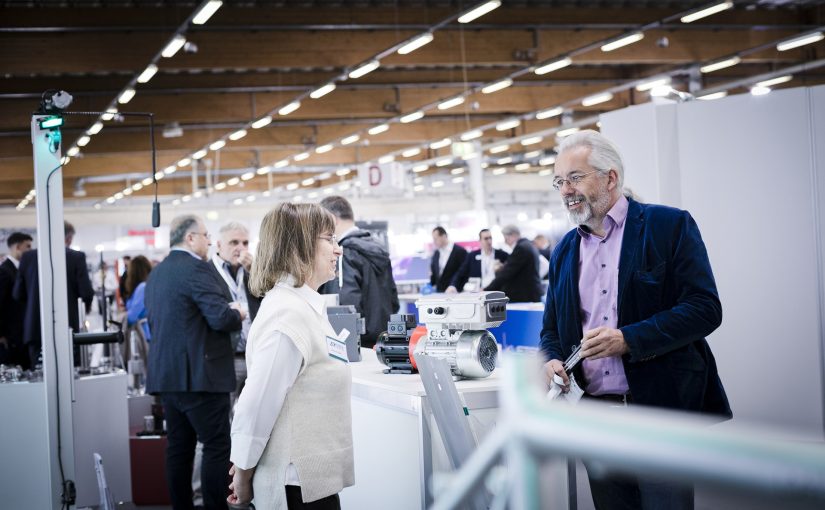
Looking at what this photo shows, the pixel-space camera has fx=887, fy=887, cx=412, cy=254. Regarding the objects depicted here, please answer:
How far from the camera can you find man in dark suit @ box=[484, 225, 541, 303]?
814 cm

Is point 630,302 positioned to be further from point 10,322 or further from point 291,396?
point 10,322

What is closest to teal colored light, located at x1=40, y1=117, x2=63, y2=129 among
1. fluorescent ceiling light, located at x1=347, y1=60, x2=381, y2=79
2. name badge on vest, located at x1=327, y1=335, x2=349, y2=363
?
name badge on vest, located at x1=327, y1=335, x2=349, y2=363

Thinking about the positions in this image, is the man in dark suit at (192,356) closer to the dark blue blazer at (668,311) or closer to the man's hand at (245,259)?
the man's hand at (245,259)

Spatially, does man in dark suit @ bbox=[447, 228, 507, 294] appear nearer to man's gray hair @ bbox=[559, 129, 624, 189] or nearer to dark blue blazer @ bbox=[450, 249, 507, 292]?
dark blue blazer @ bbox=[450, 249, 507, 292]

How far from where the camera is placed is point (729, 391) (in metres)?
5.70

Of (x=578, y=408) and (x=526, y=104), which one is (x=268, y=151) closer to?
(x=526, y=104)

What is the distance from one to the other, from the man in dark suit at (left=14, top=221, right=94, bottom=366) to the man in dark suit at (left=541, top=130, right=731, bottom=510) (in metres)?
4.53

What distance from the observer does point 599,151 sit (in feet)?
7.61

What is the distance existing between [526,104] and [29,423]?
43.7ft

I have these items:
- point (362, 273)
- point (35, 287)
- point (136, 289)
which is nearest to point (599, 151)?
point (362, 273)

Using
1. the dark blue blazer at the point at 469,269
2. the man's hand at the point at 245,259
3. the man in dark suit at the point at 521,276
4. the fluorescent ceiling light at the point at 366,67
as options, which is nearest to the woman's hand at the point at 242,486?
the man's hand at the point at 245,259

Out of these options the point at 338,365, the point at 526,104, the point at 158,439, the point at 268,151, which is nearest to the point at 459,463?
the point at 338,365

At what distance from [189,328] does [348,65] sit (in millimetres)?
8405

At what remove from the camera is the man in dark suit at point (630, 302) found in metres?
2.14
